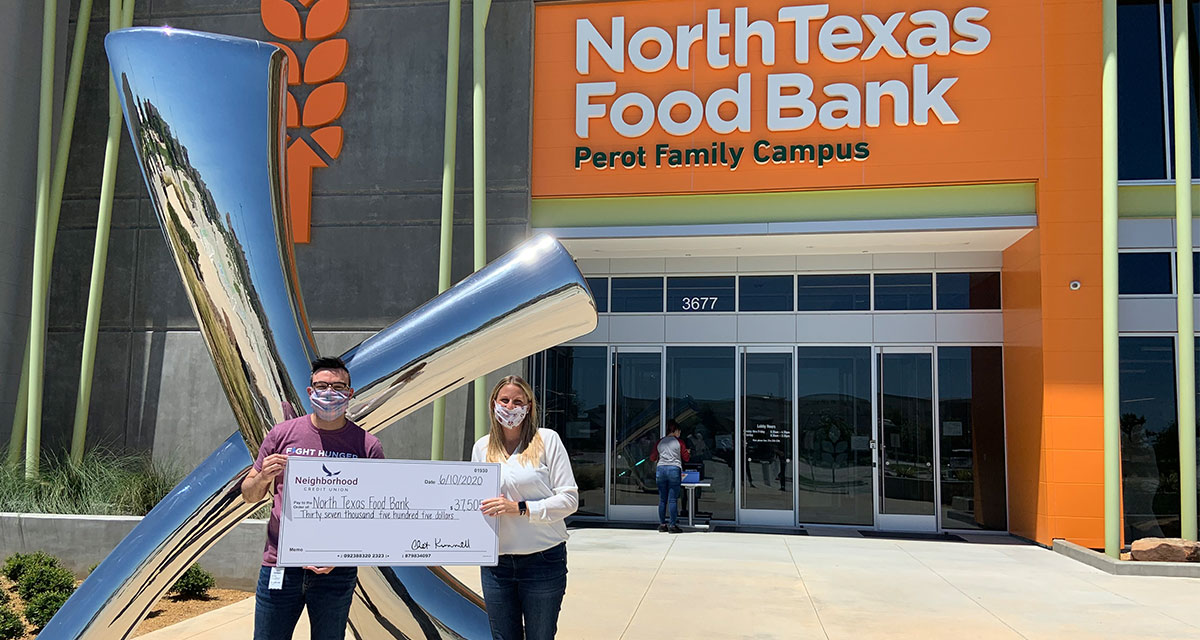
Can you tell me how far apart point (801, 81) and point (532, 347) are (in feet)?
32.2

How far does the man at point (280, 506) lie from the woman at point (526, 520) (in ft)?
1.83

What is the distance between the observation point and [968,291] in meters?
13.9

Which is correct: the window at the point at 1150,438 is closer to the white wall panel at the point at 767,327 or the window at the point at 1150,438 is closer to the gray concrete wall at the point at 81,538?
the white wall panel at the point at 767,327

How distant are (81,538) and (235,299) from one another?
6.59 metres

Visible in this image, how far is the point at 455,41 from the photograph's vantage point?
1259cm

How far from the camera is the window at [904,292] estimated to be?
45.8 ft

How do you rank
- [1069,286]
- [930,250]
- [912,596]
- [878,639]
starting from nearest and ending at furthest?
[878,639] < [912,596] < [1069,286] < [930,250]

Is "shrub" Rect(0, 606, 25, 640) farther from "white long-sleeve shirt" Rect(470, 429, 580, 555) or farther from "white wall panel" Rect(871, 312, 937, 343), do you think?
"white wall panel" Rect(871, 312, 937, 343)

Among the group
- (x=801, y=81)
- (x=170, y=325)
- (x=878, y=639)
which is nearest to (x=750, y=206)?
(x=801, y=81)

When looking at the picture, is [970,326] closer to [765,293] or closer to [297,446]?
[765,293]

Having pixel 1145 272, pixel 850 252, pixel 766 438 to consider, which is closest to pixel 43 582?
pixel 766 438

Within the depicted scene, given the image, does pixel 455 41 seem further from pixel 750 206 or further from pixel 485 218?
pixel 750 206

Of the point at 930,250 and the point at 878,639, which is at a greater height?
the point at 930,250

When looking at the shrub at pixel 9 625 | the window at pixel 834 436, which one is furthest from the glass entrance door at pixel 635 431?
the shrub at pixel 9 625
